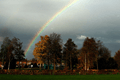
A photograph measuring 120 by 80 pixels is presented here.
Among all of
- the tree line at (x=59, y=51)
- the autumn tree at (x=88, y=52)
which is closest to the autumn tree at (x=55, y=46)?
the tree line at (x=59, y=51)

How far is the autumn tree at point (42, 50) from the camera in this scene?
186ft

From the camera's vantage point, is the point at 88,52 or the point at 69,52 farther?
the point at 69,52

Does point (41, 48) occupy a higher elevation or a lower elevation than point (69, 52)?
higher

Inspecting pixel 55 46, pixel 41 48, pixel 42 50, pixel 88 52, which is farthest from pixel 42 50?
pixel 88 52

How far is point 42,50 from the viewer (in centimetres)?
5784

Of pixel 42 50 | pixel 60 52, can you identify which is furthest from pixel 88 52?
pixel 42 50

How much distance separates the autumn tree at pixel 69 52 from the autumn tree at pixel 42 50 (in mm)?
13647

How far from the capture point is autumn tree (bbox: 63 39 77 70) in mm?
67250

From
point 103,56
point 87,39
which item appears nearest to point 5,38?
point 87,39

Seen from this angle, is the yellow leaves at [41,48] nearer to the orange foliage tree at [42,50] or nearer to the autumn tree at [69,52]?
the orange foliage tree at [42,50]

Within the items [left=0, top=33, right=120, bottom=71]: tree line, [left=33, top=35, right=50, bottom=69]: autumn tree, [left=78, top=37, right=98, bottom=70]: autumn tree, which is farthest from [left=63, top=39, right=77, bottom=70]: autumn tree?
[left=33, top=35, right=50, bottom=69]: autumn tree

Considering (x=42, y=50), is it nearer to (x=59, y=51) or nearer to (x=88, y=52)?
(x=59, y=51)

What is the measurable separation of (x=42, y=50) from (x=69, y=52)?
15894 millimetres

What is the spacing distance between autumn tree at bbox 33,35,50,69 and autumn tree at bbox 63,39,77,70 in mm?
13647
